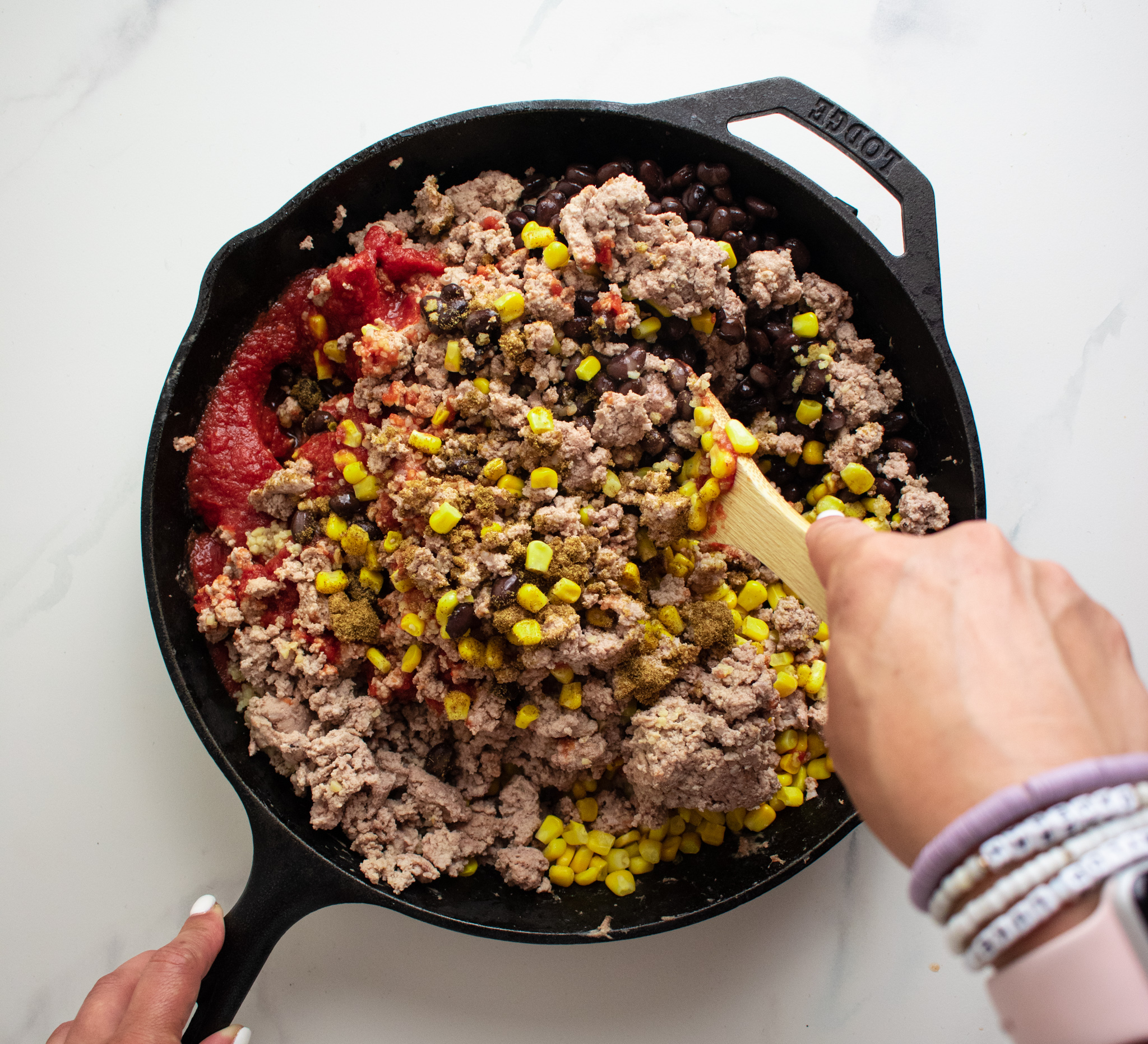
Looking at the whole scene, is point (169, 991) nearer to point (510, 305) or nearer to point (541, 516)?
point (541, 516)

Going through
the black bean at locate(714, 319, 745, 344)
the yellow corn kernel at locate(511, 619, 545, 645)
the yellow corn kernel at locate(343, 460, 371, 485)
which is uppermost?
the black bean at locate(714, 319, 745, 344)

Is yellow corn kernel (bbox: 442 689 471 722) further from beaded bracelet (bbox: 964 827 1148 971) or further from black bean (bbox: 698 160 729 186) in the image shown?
black bean (bbox: 698 160 729 186)

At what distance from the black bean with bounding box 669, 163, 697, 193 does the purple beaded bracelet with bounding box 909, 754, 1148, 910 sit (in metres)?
1.98

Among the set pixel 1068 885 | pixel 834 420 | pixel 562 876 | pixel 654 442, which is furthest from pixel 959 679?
pixel 562 876

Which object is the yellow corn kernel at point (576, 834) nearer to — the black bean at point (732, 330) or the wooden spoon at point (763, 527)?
the wooden spoon at point (763, 527)

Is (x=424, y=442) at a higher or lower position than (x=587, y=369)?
lower

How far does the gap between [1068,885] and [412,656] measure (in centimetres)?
173

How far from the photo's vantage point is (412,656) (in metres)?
2.41

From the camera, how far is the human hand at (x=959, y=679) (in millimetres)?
1269

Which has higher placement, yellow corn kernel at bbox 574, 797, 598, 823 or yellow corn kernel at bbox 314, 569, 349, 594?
yellow corn kernel at bbox 314, 569, 349, 594

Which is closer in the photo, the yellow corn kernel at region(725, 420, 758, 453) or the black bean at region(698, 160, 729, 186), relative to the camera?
the yellow corn kernel at region(725, 420, 758, 453)

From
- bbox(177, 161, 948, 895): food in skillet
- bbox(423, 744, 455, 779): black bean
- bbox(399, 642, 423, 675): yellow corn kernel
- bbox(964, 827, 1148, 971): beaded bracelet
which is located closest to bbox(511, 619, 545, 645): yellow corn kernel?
bbox(177, 161, 948, 895): food in skillet

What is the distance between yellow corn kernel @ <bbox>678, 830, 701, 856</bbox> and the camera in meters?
2.60

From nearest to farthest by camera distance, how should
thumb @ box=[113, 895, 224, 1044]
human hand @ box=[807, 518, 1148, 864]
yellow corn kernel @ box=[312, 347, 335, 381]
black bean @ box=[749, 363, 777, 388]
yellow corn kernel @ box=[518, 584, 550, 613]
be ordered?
human hand @ box=[807, 518, 1148, 864] → thumb @ box=[113, 895, 224, 1044] → yellow corn kernel @ box=[518, 584, 550, 613] → black bean @ box=[749, 363, 777, 388] → yellow corn kernel @ box=[312, 347, 335, 381]
